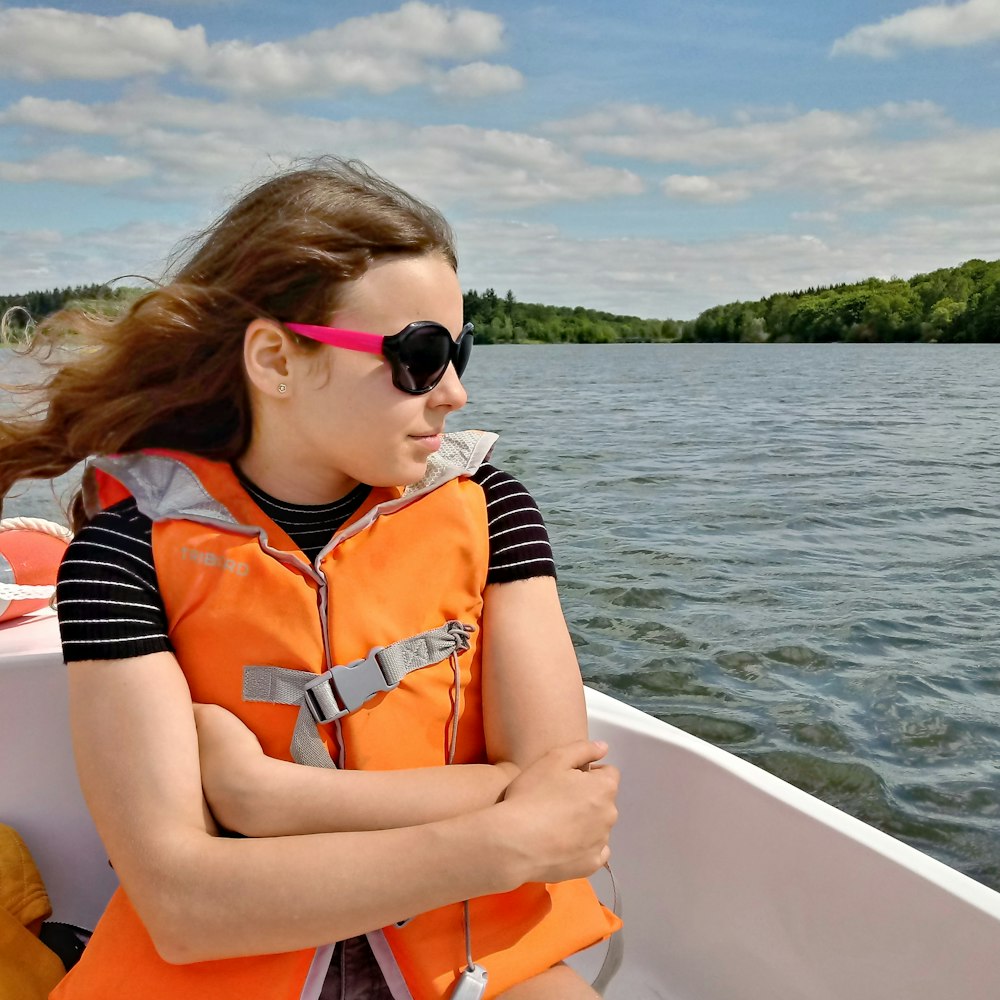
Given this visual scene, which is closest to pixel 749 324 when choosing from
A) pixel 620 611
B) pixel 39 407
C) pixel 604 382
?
pixel 604 382

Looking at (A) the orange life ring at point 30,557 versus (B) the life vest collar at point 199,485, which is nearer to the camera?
(B) the life vest collar at point 199,485

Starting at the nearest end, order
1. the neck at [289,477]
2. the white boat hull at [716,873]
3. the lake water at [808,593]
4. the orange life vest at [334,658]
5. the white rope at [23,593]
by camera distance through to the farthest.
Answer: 1. the orange life vest at [334,658]
2. the neck at [289,477]
3. the white boat hull at [716,873]
4. the white rope at [23,593]
5. the lake water at [808,593]

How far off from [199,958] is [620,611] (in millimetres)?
5264

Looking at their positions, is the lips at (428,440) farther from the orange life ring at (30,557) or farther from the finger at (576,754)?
the orange life ring at (30,557)

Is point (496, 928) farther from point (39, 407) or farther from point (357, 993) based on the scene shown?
point (39, 407)

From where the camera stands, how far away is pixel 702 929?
199cm

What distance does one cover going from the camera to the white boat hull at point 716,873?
163cm

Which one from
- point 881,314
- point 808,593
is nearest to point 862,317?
point 881,314

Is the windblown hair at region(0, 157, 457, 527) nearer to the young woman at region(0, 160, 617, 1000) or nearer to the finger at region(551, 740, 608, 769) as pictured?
the young woman at region(0, 160, 617, 1000)

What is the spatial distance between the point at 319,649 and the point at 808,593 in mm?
5874

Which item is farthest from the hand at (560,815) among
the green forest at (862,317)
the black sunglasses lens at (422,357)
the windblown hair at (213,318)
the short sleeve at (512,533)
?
the green forest at (862,317)

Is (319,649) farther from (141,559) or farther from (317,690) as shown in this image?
(141,559)

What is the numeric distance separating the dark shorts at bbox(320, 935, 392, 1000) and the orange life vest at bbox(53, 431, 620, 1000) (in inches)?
1.5

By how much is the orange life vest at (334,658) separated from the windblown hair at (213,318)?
10cm
